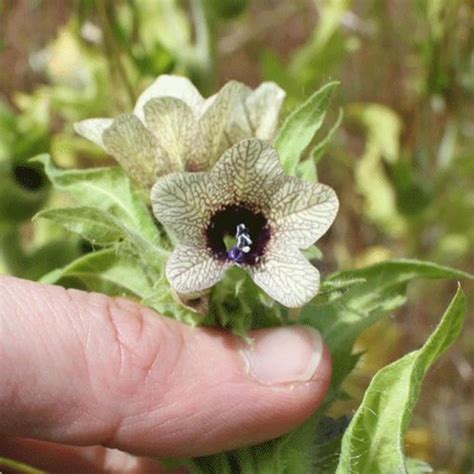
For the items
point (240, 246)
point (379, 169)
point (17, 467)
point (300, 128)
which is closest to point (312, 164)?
point (300, 128)

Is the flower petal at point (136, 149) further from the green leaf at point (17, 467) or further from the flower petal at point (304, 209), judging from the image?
the green leaf at point (17, 467)

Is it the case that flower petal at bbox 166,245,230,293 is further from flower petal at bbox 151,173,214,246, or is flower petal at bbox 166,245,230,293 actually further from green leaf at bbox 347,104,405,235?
green leaf at bbox 347,104,405,235

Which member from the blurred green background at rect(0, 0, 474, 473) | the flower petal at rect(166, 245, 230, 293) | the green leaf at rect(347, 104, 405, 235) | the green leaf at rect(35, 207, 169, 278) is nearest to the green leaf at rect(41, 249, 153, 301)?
the green leaf at rect(35, 207, 169, 278)

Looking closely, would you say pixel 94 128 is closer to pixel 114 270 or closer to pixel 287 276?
pixel 114 270

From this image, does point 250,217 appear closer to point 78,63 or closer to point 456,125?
point 456,125

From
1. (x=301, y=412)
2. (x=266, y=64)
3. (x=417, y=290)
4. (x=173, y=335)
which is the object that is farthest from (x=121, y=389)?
(x=417, y=290)
